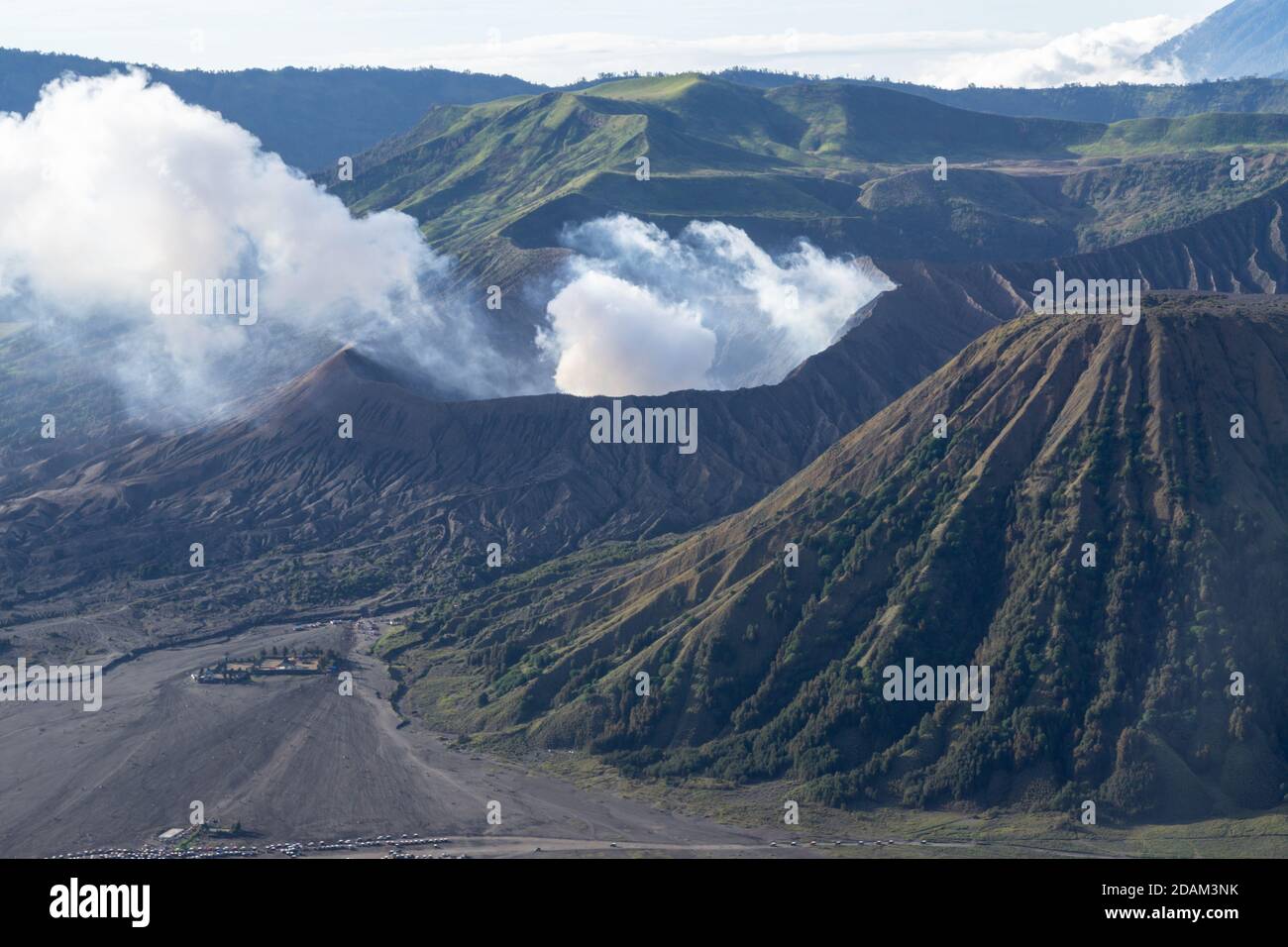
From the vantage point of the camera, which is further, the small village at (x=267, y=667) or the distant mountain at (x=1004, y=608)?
the small village at (x=267, y=667)

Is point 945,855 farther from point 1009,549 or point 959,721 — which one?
point 1009,549

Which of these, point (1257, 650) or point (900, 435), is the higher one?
point (900, 435)

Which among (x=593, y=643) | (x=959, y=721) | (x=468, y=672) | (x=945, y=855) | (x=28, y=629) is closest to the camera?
(x=945, y=855)

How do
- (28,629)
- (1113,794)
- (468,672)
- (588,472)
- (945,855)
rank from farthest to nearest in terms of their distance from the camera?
1. (588,472)
2. (28,629)
3. (468,672)
4. (1113,794)
5. (945,855)

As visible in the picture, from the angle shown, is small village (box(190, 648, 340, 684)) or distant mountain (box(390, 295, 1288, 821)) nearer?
distant mountain (box(390, 295, 1288, 821))

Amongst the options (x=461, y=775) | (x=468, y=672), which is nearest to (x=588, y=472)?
(x=468, y=672)

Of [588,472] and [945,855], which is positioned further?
[588,472]

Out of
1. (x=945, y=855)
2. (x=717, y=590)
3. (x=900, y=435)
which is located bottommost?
(x=945, y=855)
